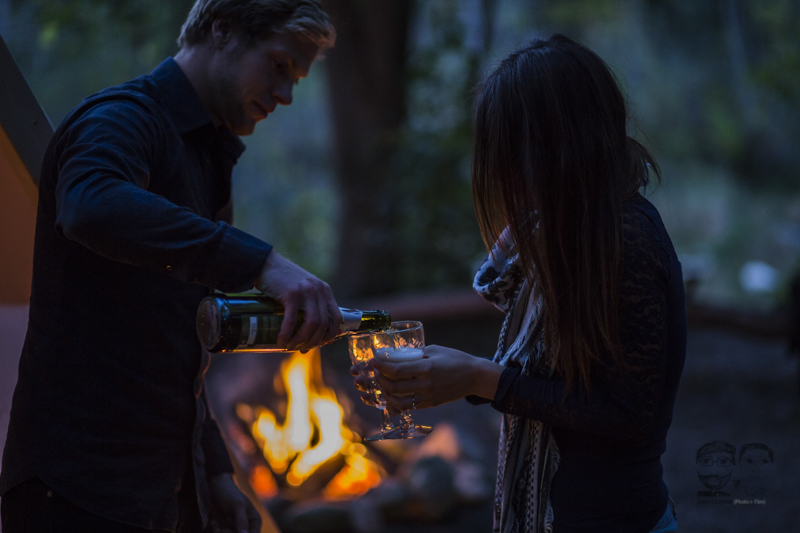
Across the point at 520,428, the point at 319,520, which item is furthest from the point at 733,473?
the point at 520,428

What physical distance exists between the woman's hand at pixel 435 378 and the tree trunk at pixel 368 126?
19.8 ft

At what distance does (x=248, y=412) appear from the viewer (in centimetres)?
522

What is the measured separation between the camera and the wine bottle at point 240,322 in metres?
1.38

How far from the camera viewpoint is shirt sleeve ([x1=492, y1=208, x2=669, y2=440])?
144cm

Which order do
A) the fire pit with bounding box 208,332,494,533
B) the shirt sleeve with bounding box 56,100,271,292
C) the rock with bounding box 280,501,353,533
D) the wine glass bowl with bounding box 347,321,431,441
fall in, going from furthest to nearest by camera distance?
the fire pit with bounding box 208,332,494,533 < the rock with bounding box 280,501,353,533 < the wine glass bowl with bounding box 347,321,431,441 < the shirt sleeve with bounding box 56,100,271,292

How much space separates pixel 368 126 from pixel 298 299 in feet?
21.6

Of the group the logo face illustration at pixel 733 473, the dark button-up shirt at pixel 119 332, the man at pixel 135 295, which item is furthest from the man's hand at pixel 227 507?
the logo face illustration at pixel 733 473

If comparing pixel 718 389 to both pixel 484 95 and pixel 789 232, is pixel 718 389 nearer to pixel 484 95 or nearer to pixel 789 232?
pixel 484 95

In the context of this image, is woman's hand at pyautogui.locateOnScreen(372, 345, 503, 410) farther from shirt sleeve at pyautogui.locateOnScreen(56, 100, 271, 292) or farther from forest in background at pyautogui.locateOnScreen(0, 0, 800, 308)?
forest in background at pyautogui.locateOnScreen(0, 0, 800, 308)

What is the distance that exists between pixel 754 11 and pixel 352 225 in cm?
645

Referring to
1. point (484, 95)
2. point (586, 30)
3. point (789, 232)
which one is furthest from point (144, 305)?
point (789, 232)

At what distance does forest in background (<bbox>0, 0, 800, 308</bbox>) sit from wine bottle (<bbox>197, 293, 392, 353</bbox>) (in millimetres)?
834

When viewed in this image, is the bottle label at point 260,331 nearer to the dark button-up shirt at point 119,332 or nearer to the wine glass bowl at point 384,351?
the dark button-up shirt at point 119,332

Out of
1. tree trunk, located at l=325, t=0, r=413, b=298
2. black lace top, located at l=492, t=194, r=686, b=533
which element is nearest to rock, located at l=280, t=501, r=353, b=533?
black lace top, located at l=492, t=194, r=686, b=533
